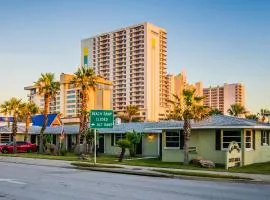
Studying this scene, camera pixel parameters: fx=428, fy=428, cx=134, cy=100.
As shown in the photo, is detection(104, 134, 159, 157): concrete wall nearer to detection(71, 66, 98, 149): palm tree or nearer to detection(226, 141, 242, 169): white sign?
detection(71, 66, 98, 149): palm tree

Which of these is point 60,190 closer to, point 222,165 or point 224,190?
point 224,190

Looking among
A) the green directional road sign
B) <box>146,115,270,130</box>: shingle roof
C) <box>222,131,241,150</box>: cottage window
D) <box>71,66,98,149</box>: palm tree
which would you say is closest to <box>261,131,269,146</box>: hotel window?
<box>146,115,270,130</box>: shingle roof

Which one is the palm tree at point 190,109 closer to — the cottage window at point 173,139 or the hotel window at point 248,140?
the hotel window at point 248,140

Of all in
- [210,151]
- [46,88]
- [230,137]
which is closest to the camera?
[230,137]

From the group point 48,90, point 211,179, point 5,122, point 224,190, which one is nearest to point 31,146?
point 48,90

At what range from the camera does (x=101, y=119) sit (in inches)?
1291

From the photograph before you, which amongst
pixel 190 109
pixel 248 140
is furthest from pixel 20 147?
pixel 248 140

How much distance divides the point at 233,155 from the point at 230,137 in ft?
8.74

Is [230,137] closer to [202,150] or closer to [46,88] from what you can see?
[202,150]

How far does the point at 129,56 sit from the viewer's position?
19225 centimetres

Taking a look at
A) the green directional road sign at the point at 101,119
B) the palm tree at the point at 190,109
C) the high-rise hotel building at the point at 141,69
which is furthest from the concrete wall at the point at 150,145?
the high-rise hotel building at the point at 141,69

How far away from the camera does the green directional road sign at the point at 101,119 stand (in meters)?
32.2

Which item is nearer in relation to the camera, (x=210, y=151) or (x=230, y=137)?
(x=230, y=137)

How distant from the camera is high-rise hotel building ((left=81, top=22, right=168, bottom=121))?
609 feet
